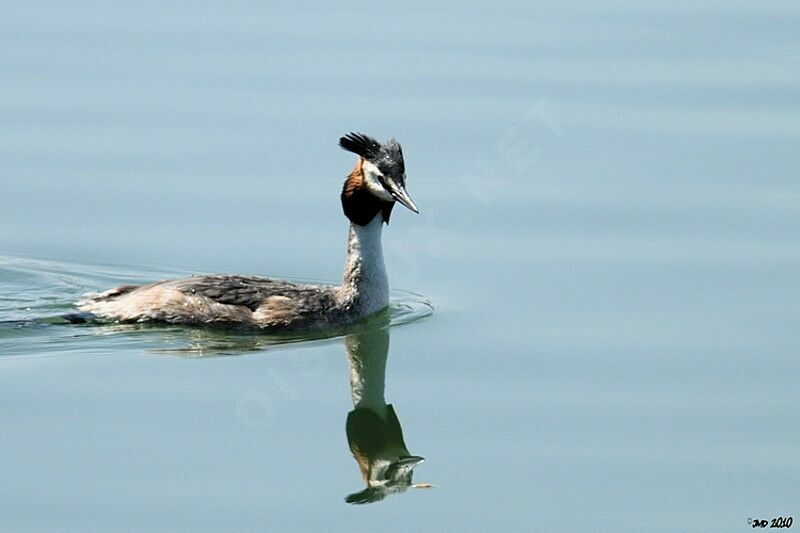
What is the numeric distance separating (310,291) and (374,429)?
2.68 m

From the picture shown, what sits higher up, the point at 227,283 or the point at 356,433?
the point at 227,283

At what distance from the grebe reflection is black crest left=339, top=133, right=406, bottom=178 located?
4.67 feet

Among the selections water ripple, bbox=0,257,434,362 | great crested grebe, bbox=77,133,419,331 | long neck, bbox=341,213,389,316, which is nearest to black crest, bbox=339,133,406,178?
great crested grebe, bbox=77,133,419,331

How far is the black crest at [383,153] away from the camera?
15.2m

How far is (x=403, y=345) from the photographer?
15055 millimetres

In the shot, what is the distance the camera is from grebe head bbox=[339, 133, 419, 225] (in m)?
15.2

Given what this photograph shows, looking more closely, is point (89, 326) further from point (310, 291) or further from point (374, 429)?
point (374, 429)

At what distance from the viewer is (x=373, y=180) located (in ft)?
50.6

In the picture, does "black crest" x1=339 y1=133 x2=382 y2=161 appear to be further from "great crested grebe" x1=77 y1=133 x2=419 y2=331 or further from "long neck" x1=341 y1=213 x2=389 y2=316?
A: "long neck" x1=341 y1=213 x2=389 y2=316

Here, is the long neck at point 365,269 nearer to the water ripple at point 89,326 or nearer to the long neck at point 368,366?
the water ripple at point 89,326

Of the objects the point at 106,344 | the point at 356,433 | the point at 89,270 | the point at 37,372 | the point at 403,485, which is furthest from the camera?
the point at 89,270

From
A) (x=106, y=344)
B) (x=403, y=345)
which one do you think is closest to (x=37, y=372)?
(x=106, y=344)

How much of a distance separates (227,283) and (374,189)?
4.91ft

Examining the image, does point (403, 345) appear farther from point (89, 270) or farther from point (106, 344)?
point (89, 270)
